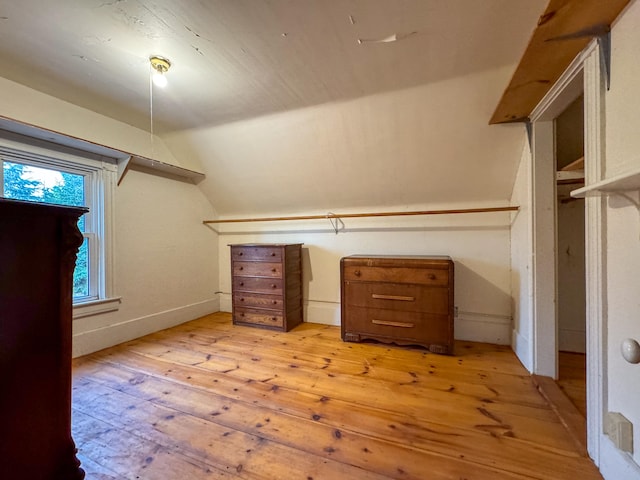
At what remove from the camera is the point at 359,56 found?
142 centimetres

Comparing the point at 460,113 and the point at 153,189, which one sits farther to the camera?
the point at 153,189

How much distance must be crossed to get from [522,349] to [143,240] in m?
3.44

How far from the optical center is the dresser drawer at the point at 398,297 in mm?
2053

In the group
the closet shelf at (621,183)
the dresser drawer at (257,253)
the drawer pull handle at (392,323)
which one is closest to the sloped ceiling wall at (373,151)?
the dresser drawer at (257,253)

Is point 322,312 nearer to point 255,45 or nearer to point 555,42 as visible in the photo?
point 255,45

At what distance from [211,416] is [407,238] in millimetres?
2141

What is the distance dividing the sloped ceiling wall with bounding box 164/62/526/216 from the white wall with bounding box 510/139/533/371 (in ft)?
0.51

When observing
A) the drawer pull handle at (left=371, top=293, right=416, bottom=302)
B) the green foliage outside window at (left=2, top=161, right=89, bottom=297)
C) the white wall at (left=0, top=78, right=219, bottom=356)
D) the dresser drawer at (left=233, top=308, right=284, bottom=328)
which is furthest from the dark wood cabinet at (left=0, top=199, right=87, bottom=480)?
the drawer pull handle at (left=371, top=293, right=416, bottom=302)

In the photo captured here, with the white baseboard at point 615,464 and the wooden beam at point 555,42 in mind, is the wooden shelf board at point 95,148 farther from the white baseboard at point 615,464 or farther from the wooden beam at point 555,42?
the white baseboard at point 615,464

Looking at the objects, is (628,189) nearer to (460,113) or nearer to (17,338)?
(460,113)

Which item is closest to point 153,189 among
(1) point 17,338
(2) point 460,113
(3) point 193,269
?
(3) point 193,269

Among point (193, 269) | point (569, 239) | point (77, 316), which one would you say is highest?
point (569, 239)

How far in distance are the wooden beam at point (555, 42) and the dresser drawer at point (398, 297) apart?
1.37 metres

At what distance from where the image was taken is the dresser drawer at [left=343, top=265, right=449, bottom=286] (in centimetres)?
206
